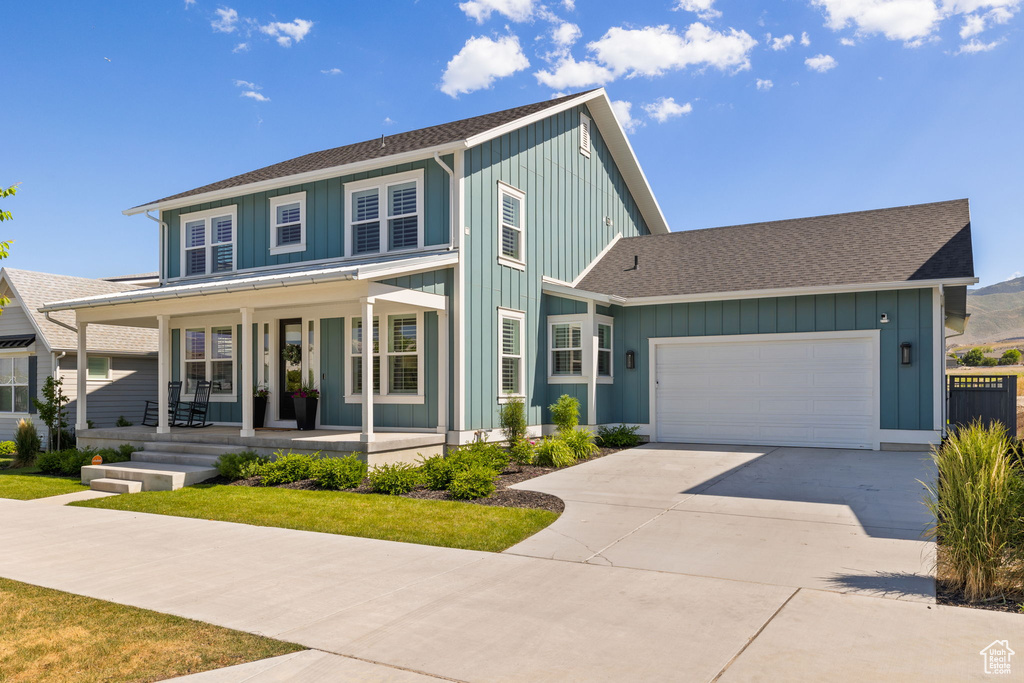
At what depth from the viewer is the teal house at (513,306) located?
1244cm

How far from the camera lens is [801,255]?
1495cm

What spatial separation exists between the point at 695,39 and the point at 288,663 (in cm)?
1623

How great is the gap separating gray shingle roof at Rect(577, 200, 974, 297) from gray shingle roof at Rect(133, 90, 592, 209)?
4209 mm

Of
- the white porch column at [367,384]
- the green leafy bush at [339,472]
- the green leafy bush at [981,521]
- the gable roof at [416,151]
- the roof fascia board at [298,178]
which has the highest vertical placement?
the gable roof at [416,151]

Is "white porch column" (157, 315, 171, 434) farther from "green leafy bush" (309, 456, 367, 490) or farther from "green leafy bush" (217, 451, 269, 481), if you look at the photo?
"green leafy bush" (309, 456, 367, 490)

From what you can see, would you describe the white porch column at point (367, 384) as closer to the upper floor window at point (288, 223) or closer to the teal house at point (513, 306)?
the teal house at point (513, 306)

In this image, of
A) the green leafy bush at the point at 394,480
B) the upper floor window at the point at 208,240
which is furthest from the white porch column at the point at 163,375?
the green leafy bush at the point at 394,480

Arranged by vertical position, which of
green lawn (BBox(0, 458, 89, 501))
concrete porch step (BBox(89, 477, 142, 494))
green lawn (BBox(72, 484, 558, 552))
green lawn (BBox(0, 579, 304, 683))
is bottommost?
green lawn (BBox(0, 458, 89, 501))


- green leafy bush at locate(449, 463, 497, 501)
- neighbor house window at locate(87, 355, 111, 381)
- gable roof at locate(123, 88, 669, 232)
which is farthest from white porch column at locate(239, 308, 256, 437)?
neighbor house window at locate(87, 355, 111, 381)

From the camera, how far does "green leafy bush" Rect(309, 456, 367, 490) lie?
33.2 ft

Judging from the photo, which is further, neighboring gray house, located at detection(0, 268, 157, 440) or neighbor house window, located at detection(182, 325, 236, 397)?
neighboring gray house, located at detection(0, 268, 157, 440)

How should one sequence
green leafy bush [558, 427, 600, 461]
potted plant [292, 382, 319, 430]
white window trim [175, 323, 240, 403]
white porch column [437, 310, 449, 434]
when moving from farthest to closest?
1. white window trim [175, 323, 240, 403]
2. potted plant [292, 382, 319, 430]
3. green leafy bush [558, 427, 600, 461]
4. white porch column [437, 310, 449, 434]

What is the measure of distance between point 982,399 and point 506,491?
962 cm

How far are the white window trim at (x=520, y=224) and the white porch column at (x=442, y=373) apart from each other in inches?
77.7
